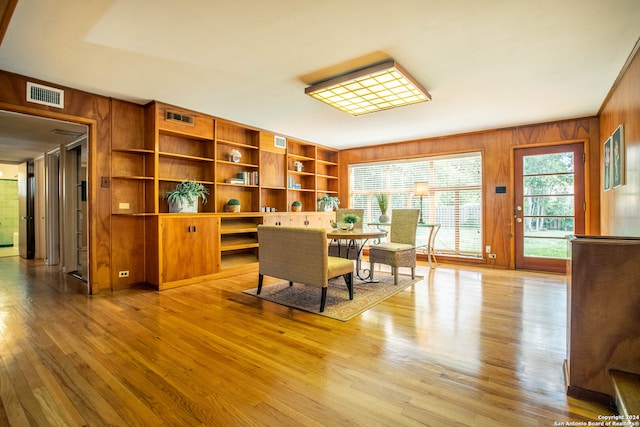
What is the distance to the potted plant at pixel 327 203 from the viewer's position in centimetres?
706

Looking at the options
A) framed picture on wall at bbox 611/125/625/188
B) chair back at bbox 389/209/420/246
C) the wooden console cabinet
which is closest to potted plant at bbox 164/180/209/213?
chair back at bbox 389/209/420/246

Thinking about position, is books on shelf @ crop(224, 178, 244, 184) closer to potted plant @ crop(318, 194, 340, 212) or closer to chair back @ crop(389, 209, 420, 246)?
potted plant @ crop(318, 194, 340, 212)

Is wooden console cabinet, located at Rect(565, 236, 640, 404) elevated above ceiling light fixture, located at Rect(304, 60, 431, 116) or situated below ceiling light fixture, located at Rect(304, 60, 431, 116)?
below

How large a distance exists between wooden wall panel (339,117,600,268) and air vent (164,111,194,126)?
171 inches

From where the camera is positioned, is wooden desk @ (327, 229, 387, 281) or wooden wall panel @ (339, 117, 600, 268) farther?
wooden wall panel @ (339, 117, 600, 268)

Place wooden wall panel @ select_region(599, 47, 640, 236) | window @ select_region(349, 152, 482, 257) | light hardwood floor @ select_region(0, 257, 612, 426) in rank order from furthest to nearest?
window @ select_region(349, 152, 482, 257) → wooden wall panel @ select_region(599, 47, 640, 236) → light hardwood floor @ select_region(0, 257, 612, 426)

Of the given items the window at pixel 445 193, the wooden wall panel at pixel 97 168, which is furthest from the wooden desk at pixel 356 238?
the wooden wall panel at pixel 97 168

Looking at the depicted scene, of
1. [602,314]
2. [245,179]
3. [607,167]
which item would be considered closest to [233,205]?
[245,179]

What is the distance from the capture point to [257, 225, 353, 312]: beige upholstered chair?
3127 mm

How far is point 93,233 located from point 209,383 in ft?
10.0

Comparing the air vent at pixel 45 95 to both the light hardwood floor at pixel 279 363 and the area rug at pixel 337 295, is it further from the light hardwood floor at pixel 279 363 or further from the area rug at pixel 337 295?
the area rug at pixel 337 295

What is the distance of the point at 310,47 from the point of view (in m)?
2.71

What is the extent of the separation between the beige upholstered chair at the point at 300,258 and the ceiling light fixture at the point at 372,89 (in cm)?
159

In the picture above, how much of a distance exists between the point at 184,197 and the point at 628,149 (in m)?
5.10
